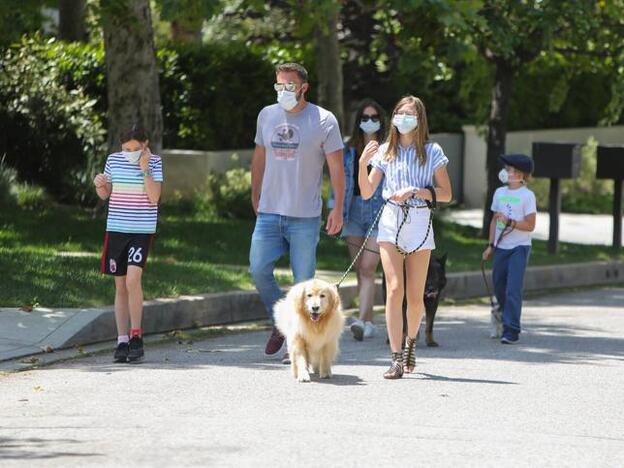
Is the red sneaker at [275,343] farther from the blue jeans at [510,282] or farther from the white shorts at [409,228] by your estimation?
the blue jeans at [510,282]

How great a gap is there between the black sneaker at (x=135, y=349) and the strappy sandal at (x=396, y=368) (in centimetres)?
182

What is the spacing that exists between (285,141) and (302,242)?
70 centimetres

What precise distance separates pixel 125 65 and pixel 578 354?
7.74 metres

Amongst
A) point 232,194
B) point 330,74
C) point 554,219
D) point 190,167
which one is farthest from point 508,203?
point 190,167

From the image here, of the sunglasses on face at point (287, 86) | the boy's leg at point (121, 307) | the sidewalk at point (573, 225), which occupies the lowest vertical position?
the boy's leg at point (121, 307)

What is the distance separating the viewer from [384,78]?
89.1ft

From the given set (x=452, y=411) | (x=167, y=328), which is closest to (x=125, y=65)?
(x=167, y=328)

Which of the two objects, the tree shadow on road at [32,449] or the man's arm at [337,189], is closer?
the tree shadow on road at [32,449]

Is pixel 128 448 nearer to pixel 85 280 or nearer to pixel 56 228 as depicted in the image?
pixel 85 280

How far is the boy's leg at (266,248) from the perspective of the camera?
33.2ft

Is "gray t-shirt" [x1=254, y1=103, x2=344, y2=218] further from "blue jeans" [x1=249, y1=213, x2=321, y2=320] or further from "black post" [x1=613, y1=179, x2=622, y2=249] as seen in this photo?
"black post" [x1=613, y1=179, x2=622, y2=249]

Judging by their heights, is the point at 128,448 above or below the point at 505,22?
below

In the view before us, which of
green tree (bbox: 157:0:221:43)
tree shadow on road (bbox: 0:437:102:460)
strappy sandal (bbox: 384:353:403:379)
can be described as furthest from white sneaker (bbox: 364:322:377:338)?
tree shadow on road (bbox: 0:437:102:460)

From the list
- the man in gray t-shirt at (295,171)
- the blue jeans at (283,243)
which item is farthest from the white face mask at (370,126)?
the blue jeans at (283,243)
